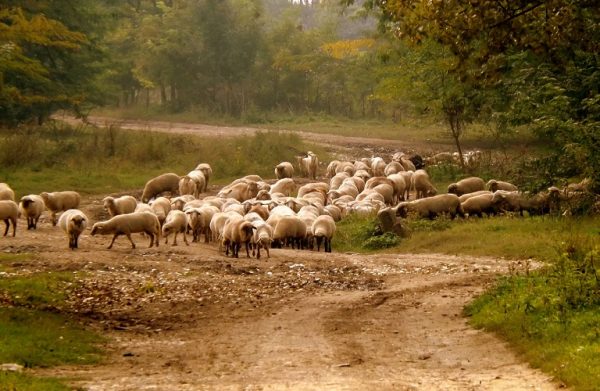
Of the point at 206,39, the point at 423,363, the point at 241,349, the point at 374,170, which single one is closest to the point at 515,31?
the point at 423,363

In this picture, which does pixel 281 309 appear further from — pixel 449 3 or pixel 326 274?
pixel 449 3

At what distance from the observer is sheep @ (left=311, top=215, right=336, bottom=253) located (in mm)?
17250

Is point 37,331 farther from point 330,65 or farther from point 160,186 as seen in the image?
point 330,65

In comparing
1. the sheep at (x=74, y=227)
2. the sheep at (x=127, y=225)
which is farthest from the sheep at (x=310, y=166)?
the sheep at (x=74, y=227)

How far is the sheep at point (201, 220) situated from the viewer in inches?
707

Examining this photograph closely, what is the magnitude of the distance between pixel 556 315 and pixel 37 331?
6282 mm

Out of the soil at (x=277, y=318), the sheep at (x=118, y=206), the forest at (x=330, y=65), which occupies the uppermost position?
the forest at (x=330, y=65)

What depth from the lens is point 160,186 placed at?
24453 mm

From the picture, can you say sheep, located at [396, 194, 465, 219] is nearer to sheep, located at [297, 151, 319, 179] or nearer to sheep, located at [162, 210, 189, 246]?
sheep, located at [162, 210, 189, 246]

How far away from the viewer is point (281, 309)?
38.7ft

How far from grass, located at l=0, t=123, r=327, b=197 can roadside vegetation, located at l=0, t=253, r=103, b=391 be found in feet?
37.8

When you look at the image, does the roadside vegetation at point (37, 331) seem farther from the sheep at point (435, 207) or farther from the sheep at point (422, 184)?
the sheep at point (422, 184)

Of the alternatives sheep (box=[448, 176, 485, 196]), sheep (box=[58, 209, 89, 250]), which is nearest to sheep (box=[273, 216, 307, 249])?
sheep (box=[58, 209, 89, 250])

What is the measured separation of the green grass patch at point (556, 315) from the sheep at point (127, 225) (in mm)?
7603
